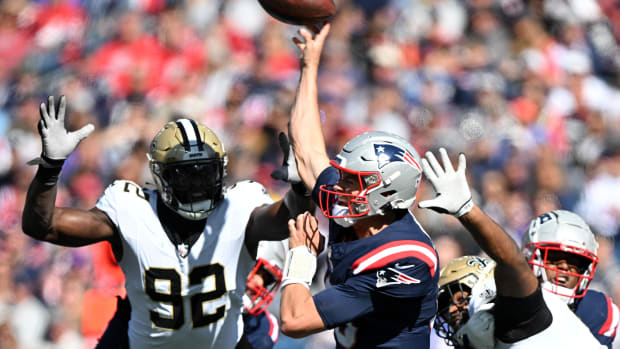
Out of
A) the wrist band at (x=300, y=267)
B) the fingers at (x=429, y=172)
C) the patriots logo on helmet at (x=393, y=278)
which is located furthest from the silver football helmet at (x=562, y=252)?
the wrist band at (x=300, y=267)

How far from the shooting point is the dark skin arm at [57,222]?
330cm

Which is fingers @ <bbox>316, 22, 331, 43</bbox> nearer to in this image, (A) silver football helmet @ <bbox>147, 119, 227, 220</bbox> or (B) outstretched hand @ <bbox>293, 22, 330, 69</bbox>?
(B) outstretched hand @ <bbox>293, 22, 330, 69</bbox>

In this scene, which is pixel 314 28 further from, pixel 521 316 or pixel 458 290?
pixel 521 316

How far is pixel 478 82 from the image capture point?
7.95m

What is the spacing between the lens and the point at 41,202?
3293 millimetres

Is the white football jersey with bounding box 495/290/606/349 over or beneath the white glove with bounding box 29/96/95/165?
beneath

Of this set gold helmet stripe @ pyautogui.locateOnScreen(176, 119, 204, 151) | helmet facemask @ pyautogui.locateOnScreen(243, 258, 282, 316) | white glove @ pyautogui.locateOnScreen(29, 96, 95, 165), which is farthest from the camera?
helmet facemask @ pyautogui.locateOnScreen(243, 258, 282, 316)

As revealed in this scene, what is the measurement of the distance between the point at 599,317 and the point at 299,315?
157 cm

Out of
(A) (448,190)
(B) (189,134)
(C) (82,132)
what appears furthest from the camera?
(B) (189,134)

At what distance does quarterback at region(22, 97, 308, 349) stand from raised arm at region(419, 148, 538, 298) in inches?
37.4

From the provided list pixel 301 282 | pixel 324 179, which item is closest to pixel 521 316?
pixel 301 282

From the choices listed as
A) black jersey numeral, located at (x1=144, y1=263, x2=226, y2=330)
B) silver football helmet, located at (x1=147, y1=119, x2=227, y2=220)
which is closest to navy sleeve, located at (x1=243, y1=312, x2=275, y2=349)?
black jersey numeral, located at (x1=144, y1=263, x2=226, y2=330)

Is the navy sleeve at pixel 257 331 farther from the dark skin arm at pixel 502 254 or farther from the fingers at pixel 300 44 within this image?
the dark skin arm at pixel 502 254

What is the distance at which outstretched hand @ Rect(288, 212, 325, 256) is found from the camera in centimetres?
297
